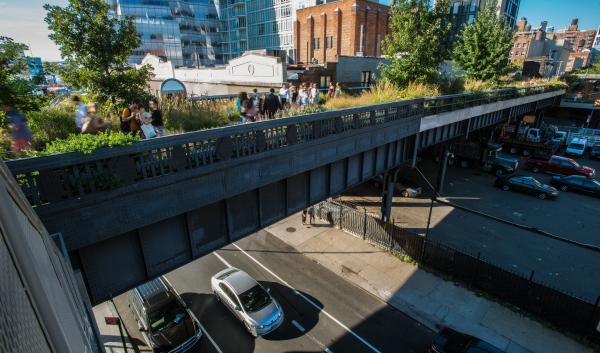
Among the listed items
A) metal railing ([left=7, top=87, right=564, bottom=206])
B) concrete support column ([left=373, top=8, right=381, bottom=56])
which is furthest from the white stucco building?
concrete support column ([left=373, top=8, right=381, bottom=56])

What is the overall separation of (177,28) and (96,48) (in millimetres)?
76342

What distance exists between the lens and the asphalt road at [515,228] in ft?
49.6

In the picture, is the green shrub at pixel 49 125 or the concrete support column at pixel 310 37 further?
the concrete support column at pixel 310 37

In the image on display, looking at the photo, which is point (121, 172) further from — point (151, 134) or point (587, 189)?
point (587, 189)

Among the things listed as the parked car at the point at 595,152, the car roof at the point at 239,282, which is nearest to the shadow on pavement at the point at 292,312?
the car roof at the point at 239,282

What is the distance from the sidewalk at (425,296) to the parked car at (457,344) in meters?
1.47

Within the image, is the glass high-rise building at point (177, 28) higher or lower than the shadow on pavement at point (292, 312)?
higher

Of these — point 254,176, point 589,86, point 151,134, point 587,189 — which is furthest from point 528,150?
point 151,134

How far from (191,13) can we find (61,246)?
8826 centimetres

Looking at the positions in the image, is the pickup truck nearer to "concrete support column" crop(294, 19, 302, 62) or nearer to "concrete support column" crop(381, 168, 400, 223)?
"concrete support column" crop(381, 168, 400, 223)

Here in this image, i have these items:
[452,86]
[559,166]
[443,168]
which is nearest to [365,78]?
[452,86]

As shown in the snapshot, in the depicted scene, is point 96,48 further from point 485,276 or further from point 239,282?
point 485,276

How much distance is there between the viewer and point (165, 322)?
424 inches

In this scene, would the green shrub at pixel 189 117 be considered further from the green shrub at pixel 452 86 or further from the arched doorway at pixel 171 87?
the green shrub at pixel 452 86
